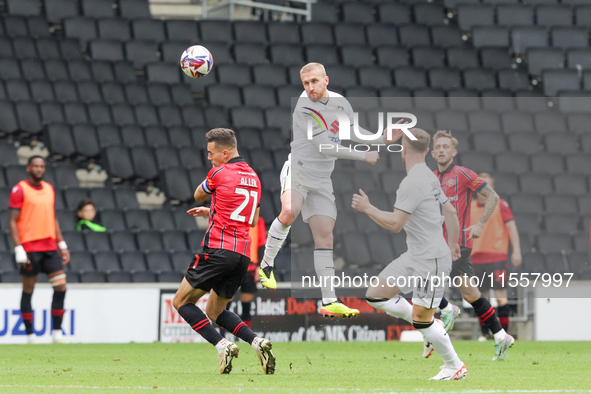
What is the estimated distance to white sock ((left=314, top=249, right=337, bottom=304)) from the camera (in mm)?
7797

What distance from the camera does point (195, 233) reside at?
13.6 metres

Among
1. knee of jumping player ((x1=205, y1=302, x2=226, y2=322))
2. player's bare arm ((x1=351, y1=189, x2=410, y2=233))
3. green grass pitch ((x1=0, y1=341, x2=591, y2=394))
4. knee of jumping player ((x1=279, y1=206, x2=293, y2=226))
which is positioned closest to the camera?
green grass pitch ((x1=0, y1=341, x2=591, y2=394))

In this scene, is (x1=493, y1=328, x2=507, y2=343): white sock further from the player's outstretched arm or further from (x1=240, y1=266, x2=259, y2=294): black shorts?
(x1=240, y1=266, x2=259, y2=294): black shorts

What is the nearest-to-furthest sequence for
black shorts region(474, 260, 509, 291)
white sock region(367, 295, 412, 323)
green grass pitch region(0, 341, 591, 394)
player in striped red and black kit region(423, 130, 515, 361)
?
green grass pitch region(0, 341, 591, 394), white sock region(367, 295, 412, 323), player in striped red and black kit region(423, 130, 515, 361), black shorts region(474, 260, 509, 291)

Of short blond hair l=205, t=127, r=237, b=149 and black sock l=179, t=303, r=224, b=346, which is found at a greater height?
short blond hair l=205, t=127, r=237, b=149

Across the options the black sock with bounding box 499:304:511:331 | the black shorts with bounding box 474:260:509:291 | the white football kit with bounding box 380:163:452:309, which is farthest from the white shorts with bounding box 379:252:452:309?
the black sock with bounding box 499:304:511:331

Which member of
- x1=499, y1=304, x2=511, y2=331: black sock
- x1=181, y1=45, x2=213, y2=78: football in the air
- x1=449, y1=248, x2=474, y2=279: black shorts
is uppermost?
x1=181, y1=45, x2=213, y2=78: football in the air

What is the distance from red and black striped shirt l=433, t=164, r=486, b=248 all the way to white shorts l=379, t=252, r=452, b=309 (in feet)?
6.92

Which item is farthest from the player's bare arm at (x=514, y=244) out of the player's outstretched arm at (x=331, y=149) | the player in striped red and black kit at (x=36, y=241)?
the player in striped red and black kit at (x=36, y=241)

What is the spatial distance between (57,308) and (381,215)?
5.78 meters

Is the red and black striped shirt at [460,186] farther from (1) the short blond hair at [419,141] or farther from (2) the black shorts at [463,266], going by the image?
(1) the short blond hair at [419,141]

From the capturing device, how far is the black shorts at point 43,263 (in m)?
10.5

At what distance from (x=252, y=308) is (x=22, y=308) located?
3036mm

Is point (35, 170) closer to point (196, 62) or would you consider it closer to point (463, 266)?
point (196, 62)
